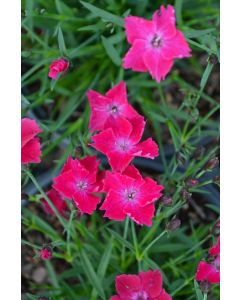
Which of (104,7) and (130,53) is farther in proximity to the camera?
(104,7)

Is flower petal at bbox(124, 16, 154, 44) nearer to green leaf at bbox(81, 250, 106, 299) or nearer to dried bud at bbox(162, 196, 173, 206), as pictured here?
dried bud at bbox(162, 196, 173, 206)

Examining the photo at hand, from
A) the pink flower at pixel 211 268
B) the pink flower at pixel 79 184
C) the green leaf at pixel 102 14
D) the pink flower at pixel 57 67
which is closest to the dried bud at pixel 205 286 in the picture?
the pink flower at pixel 211 268

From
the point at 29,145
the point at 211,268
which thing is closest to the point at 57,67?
the point at 29,145

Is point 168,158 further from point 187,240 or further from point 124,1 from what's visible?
point 124,1

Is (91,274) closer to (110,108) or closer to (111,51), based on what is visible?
(110,108)

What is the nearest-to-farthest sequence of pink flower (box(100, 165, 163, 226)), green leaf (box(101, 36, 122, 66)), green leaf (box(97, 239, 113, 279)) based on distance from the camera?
pink flower (box(100, 165, 163, 226))
green leaf (box(97, 239, 113, 279))
green leaf (box(101, 36, 122, 66))

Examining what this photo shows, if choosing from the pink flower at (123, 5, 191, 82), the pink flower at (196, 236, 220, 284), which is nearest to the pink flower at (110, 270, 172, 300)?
the pink flower at (196, 236, 220, 284)
